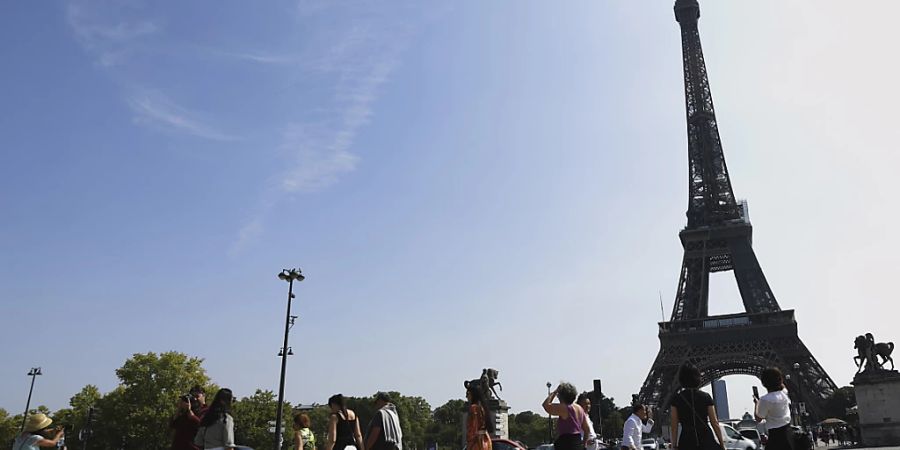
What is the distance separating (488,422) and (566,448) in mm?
1057

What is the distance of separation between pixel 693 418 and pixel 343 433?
4063mm

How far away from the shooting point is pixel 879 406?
33.1m

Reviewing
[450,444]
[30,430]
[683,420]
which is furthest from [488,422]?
[450,444]

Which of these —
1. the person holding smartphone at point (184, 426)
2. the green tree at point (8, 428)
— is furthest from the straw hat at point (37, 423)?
the green tree at point (8, 428)

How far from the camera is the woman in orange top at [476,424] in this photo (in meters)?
7.94

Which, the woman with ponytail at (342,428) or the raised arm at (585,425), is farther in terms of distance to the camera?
the raised arm at (585,425)

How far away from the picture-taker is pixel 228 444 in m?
6.98

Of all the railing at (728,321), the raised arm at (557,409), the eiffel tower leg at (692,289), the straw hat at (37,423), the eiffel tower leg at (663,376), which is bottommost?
the straw hat at (37,423)

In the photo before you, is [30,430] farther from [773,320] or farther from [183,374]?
[773,320]

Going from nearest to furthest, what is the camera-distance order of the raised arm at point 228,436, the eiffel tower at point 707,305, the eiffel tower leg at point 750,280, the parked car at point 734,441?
the raised arm at point 228,436, the parked car at point 734,441, the eiffel tower at point 707,305, the eiffel tower leg at point 750,280

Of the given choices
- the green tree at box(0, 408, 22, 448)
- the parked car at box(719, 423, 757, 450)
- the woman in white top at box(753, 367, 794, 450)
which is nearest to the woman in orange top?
the woman in white top at box(753, 367, 794, 450)

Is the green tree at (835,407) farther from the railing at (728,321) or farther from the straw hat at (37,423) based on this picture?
the straw hat at (37,423)

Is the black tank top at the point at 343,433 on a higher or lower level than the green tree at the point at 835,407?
lower

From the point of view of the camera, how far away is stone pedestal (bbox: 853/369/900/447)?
3269 cm
